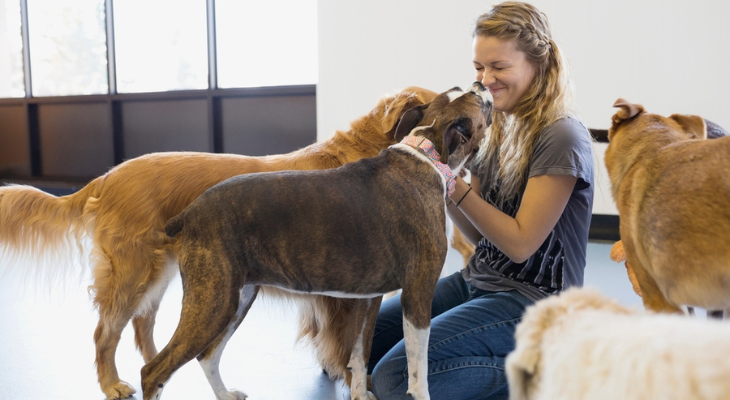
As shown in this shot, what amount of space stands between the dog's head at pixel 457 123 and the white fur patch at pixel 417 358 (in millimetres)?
551

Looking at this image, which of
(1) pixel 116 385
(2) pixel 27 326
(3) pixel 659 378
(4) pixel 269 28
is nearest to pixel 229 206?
(1) pixel 116 385

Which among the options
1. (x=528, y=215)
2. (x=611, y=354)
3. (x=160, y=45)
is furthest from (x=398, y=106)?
(x=160, y=45)

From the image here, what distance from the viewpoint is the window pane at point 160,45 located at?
24.7 feet

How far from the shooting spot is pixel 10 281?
4176 millimetres

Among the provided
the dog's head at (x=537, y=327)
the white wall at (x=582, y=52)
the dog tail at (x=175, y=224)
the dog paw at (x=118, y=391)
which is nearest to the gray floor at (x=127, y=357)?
the dog paw at (x=118, y=391)

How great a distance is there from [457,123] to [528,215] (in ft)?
1.26

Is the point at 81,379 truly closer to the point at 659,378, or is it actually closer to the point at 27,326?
the point at 27,326

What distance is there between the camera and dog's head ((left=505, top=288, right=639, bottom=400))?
64cm

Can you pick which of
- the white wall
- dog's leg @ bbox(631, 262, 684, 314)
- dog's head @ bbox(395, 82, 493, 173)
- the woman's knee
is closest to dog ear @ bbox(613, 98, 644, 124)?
dog's leg @ bbox(631, 262, 684, 314)

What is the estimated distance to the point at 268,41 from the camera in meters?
7.26

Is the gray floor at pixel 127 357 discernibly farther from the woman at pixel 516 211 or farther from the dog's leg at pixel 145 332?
the woman at pixel 516 211

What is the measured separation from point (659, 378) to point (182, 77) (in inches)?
315

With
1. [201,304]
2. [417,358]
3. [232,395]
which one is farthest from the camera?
[232,395]

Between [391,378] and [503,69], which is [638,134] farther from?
[391,378]
